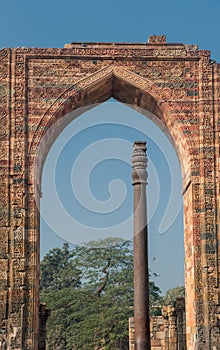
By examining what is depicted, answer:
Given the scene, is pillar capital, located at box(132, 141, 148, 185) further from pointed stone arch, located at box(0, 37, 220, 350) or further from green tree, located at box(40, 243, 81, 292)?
green tree, located at box(40, 243, 81, 292)

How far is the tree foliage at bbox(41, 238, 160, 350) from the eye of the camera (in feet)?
77.2

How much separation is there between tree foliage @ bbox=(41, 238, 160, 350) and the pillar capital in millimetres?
15536

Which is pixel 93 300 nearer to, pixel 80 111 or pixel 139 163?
pixel 80 111

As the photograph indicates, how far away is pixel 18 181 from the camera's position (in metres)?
11.4

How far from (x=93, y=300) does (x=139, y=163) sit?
17431 millimetres

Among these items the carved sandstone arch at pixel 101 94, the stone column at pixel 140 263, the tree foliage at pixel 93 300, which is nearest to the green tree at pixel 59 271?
the tree foliage at pixel 93 300

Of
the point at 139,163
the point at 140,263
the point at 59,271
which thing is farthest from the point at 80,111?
the point at 59,271

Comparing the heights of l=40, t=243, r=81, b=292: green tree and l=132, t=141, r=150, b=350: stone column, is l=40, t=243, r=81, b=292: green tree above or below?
above

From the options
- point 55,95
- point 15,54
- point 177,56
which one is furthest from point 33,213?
point 177,56

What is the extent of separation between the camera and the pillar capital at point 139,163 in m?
8.26

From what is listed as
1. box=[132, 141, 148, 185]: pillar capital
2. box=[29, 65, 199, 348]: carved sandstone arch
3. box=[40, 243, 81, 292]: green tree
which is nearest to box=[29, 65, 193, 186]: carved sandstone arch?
box=[29, 65, 199, 348]: carved sandstone arch

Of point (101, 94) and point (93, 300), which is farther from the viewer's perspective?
point (93, 300)

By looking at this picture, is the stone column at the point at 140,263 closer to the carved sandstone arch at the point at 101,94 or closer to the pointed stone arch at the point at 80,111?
the pointed stone arch at the point at 80,111

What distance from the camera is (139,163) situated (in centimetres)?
825
